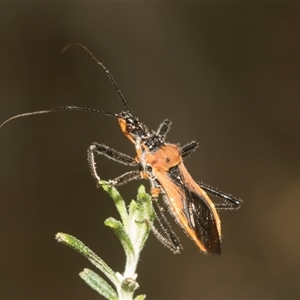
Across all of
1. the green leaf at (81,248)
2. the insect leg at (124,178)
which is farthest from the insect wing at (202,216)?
the green leaf at (81,248)

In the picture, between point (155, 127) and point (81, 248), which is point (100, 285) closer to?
point (81, 248)

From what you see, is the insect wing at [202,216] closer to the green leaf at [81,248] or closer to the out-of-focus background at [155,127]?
the green leaf at [81,248]

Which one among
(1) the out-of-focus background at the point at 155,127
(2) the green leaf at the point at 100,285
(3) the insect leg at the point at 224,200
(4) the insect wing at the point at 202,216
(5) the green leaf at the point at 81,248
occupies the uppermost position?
(1) the out-of-focus background at the point at 155,127

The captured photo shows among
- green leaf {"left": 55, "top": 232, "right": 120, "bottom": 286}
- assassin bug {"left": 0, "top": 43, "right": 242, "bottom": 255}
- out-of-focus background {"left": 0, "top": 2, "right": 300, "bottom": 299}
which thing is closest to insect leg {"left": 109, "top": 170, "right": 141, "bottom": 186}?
assassin bug {"left": 0, "top": 43, "right": 242, "bottom": 255}

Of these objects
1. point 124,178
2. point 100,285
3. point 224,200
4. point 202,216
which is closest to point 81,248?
point 100,285

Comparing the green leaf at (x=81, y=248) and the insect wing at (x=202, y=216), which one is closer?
the green leaf at (x=81, y=248)

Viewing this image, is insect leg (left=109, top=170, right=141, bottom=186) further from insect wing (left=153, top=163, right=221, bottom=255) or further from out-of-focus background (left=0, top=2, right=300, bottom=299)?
out-of-focus background (left=0, top=2, right=300, bottom=299)
